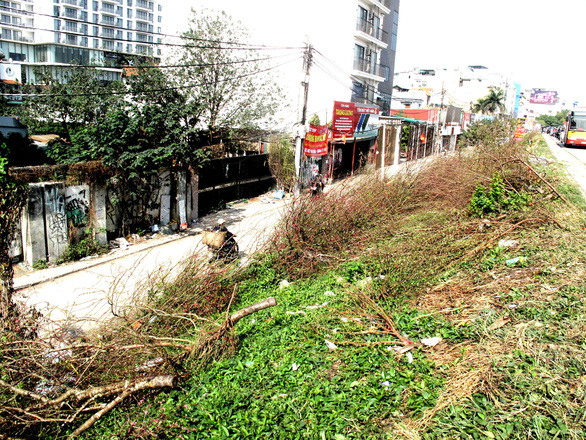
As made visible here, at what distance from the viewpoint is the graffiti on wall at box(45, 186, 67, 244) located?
9.84 metres

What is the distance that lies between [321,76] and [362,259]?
90.3 feet

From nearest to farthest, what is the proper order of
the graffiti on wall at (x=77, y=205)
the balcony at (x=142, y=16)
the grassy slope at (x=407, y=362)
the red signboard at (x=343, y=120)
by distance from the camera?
the grassy slope at (x=407, y=362) → the graffiti on wall at (x=77, y=205) → the red signboard at (x=343, y=120) → the balcony at (x=142, y=16)

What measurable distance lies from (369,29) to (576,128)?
17.9 m

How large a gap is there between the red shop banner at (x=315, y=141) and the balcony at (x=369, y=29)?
20222 mm

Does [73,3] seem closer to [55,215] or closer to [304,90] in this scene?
[304,90]

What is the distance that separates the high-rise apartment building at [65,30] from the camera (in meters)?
57.9

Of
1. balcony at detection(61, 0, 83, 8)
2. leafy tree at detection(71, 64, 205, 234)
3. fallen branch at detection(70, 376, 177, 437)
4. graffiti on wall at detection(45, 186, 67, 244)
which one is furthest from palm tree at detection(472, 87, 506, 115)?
fallen branch at detection(70, 376, 177, 437)

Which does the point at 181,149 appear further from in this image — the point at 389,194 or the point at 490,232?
the point at 490,232

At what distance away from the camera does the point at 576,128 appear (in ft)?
109

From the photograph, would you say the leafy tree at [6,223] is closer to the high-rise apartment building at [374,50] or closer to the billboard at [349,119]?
the billboard at [349,119]

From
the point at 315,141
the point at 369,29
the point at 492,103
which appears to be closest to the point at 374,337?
the point at 315,141

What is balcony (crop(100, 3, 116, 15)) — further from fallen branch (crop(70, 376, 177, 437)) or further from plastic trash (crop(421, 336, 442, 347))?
plastic trash (crop(421, 336, 442, 347))

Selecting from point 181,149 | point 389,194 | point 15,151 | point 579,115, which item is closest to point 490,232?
point 389,194

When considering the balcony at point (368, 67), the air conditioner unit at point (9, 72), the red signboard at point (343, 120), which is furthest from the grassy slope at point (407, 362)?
the air conditioner unit at point (9, 72)
